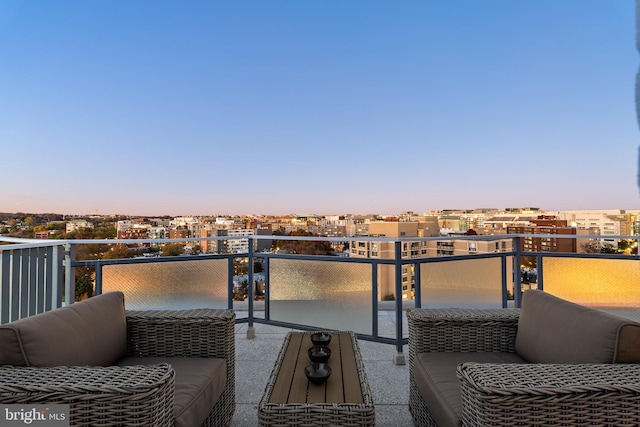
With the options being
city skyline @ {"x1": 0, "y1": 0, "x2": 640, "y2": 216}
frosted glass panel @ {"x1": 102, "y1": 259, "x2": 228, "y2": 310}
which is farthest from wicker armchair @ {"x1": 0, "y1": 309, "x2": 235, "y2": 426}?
city skyline @ {"x1": 0, "y1": 0, "x2": 640, "y2": 216}

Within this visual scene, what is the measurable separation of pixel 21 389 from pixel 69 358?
0.39 m

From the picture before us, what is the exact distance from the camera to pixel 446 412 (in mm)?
1342

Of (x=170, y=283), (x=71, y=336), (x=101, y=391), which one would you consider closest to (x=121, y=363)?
(x=71, y=336)

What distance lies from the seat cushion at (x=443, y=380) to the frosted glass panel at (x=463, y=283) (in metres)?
1.45

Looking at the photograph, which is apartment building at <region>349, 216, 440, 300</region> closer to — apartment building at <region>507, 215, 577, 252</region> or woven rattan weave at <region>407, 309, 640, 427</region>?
apartment building at <region>507, 215, 577, 252</region>

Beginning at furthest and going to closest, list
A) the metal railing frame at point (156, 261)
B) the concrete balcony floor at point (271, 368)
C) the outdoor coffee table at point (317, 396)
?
the metal railing frame at point (156, 261) < the concrete balcony floor at point (271, 368) < the outdoor coffee table at point (317, 396)

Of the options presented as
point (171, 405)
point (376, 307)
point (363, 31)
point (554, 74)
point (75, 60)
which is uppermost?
point (363, 31)

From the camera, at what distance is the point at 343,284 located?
3500mm

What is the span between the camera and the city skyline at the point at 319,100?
6.71 meters

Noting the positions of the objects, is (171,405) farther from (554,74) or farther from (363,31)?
(554,74)

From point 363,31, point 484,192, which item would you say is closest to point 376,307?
point 363,31

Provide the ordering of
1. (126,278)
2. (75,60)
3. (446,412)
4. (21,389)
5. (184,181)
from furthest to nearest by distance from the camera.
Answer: (184,181)
(75,60)
(126,278)
(446,412)
(21,389)

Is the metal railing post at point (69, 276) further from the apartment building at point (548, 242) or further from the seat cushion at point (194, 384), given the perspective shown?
the apartment building at point (548, 242)

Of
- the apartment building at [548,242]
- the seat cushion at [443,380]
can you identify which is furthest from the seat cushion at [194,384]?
the apartment building at [548,242]
